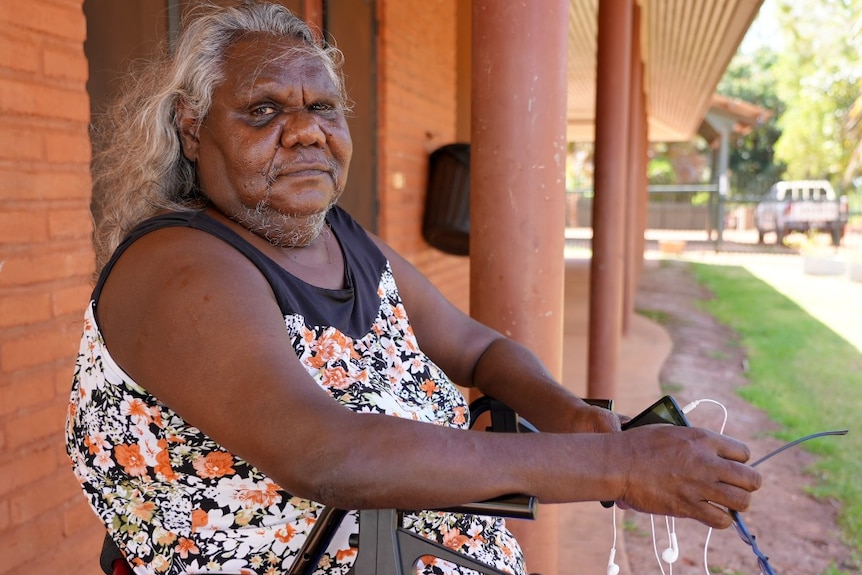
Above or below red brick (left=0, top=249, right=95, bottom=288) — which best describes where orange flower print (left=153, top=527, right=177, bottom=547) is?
below

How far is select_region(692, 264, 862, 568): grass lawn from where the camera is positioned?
510 centimetres

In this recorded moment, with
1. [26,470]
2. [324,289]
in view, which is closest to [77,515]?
[26,470]

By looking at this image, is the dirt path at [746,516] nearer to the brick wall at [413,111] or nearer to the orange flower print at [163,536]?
the brick wall at [413,111]

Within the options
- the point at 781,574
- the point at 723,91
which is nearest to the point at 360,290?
the point at 781,574

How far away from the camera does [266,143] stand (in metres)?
1.72

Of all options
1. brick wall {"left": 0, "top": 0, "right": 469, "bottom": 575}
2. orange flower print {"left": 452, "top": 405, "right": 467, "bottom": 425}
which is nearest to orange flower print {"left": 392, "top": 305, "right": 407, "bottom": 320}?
orange flower print {"left": 452, "top": 405, "right": 467, "bottom": 425}

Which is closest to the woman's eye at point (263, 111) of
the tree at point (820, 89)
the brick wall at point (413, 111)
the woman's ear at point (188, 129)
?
the woman's ear at point (188, 129)

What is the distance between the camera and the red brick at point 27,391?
7.32ft

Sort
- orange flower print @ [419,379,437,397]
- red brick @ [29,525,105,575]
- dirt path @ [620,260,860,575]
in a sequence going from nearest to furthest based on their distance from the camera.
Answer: orange flower print @ [419,379,437,397] < red brick @ [29,525,105,575] < dirt path @ [620,260,860,575]

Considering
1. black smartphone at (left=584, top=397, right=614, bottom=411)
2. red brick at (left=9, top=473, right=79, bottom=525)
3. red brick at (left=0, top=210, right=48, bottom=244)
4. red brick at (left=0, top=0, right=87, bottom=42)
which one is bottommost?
red brick at (left=9, top=473, right=79, bottom=525)

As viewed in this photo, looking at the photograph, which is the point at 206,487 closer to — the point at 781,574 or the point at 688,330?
the point at 781,574

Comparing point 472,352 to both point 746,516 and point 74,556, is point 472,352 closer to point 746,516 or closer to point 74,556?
point 74,556

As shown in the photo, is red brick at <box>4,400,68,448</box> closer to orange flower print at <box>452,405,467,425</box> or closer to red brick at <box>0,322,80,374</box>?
red brick at <box>0,322,80,374</box>

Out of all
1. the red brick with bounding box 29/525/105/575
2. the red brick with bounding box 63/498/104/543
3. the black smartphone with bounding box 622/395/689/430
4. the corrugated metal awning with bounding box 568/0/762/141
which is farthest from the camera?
the corrugated metal awning with bounding box 568/0/762/141
